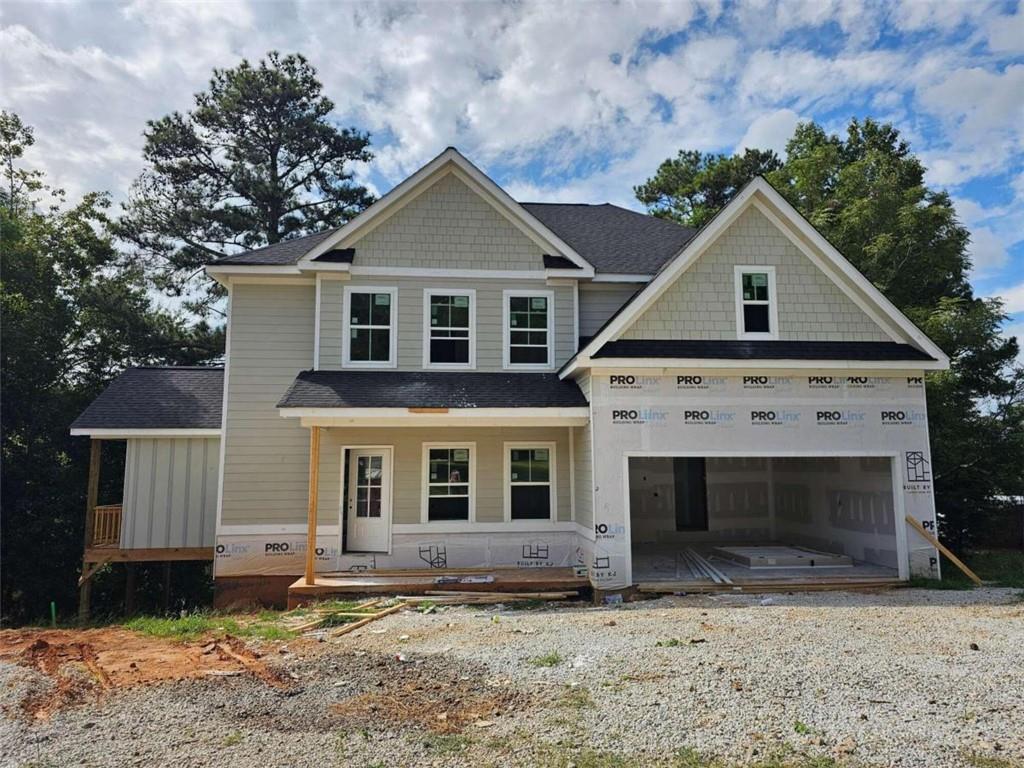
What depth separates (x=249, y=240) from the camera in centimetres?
2491

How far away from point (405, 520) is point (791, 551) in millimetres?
8031

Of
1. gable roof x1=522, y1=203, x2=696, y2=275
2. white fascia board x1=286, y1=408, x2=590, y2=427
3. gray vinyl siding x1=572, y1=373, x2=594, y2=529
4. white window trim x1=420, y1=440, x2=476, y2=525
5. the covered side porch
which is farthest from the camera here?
gable roof x1=522, y1=203, x2=696, y2=275

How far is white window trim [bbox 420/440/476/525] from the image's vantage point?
12.4 metres

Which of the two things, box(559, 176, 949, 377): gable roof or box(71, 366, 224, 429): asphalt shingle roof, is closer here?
box(559, 176, 949, 377): gable roof

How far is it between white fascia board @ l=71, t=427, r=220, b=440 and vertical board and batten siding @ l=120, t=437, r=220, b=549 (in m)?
0.20

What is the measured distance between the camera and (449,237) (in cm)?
1298

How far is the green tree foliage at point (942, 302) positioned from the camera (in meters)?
15.0

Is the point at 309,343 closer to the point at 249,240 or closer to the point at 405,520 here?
the point at 405,520

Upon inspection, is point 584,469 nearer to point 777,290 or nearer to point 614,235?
point 777,290

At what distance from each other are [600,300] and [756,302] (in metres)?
3.31

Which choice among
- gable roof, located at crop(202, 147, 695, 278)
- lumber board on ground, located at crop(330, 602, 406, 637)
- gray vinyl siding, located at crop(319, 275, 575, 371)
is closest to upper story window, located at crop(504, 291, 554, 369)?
gray vinyl siding, located at crop(319, 275, 575, 371)

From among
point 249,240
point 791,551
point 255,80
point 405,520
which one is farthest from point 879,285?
point 255,80

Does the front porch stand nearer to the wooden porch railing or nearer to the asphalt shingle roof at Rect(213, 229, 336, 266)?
the wooden porch railing

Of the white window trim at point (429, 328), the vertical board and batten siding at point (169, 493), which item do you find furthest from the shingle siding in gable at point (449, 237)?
the vertical board and batten siding at point (169, 493)
